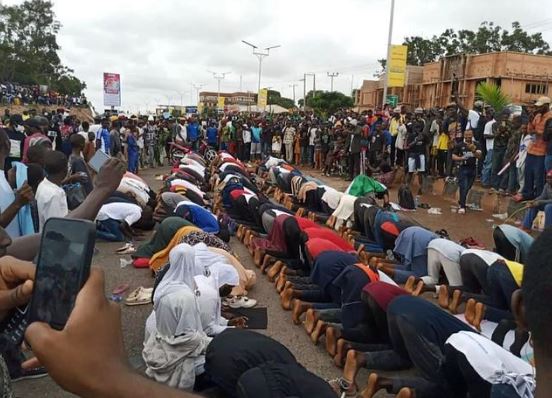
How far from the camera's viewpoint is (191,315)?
11.0 ft

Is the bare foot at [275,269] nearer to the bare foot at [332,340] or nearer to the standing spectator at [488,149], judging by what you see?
the bare foot at [332,340]

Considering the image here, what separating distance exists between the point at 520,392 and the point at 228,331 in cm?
168

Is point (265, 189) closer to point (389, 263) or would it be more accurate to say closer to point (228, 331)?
point (389, 263)

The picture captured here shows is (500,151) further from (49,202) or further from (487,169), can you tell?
(49,202)

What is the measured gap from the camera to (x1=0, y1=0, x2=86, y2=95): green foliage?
56.8m

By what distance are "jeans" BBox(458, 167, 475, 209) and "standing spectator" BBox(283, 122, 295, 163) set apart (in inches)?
375

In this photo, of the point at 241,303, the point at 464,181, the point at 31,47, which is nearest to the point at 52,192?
the point at 241,303

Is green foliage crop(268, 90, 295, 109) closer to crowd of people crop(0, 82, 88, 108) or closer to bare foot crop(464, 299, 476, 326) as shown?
crowd of people crop(0, 82, 88, 108)

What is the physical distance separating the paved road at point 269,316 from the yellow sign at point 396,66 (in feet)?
25.0

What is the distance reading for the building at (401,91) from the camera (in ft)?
104

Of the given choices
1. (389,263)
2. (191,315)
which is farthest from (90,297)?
(389,263)

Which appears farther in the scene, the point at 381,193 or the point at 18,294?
the point at 381,193

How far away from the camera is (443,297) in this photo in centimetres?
488

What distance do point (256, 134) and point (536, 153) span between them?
12.2 metres
